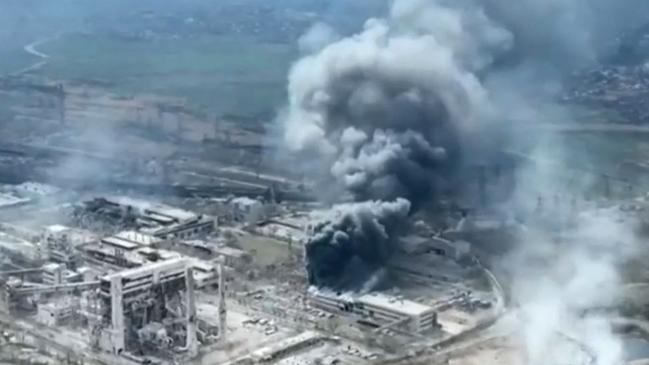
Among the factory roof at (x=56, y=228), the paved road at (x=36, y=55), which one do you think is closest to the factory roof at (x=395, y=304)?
the factory roof at (x=56, y=228)

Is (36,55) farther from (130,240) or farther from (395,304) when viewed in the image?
(395,304)

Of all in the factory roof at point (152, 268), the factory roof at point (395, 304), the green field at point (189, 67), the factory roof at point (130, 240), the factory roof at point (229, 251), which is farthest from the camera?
the green field at point (189, 67)

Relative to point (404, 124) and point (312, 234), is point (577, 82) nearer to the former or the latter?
Result: point (404, 124)

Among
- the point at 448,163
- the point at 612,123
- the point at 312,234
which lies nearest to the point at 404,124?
the point at 448,163

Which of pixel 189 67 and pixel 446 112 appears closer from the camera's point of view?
pixel 446 112

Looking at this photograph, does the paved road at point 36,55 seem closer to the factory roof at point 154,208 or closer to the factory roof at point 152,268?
the factory roof at point 154,208

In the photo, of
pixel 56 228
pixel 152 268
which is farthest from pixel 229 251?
pixel 152 268
